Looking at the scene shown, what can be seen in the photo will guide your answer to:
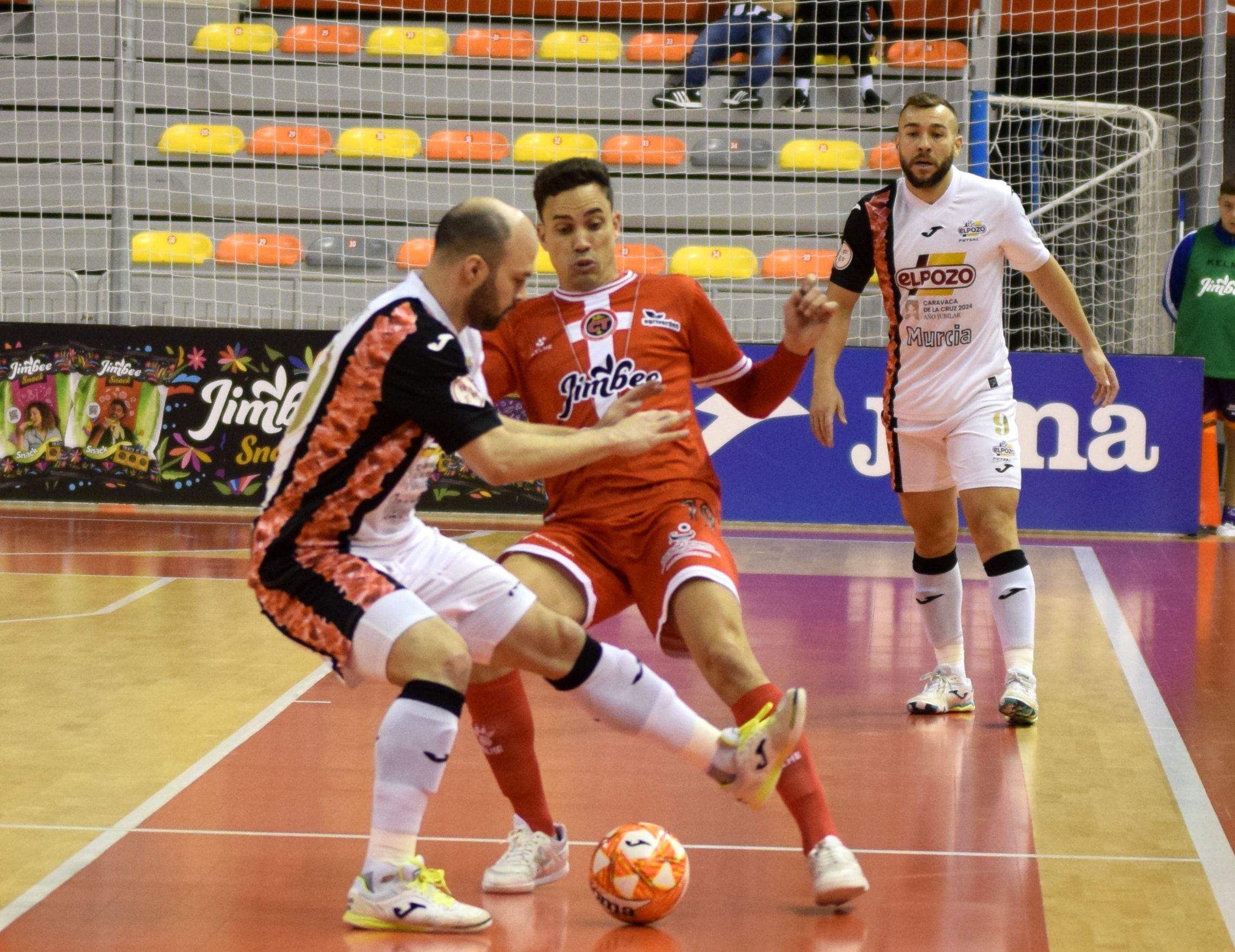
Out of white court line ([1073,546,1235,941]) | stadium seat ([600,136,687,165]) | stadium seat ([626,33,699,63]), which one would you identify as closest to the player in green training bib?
white court line ([1073,546,1235,941])

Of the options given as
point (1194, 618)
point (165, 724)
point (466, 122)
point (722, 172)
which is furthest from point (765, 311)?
point (165, 724)

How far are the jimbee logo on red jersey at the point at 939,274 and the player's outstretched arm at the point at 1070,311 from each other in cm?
25

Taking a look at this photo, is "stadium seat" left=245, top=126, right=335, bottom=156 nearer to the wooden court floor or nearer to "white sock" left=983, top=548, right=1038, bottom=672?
the wooden court floor

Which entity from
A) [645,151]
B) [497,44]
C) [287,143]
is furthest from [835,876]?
[497,44]

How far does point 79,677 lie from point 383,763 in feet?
9.85

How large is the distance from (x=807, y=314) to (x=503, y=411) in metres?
6.65

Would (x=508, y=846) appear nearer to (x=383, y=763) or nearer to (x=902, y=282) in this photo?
(x=383, y=763)

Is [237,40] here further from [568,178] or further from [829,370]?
[568,178]

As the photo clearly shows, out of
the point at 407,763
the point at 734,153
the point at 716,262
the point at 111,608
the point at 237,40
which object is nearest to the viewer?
the point at 407,763

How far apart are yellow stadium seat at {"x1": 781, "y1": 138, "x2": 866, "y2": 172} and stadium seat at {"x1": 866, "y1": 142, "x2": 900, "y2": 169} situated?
0.08 m

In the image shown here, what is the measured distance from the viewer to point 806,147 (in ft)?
43.7

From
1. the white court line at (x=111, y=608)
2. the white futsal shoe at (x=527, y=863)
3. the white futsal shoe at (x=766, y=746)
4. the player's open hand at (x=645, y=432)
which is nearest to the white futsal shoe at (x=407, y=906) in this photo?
the white futsal shoe at (x=527, y=863)

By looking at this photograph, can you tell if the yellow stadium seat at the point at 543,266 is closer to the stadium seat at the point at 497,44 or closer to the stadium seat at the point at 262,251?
the stadium seat at the point at 497,44

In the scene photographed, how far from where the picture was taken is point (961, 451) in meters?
5.48
